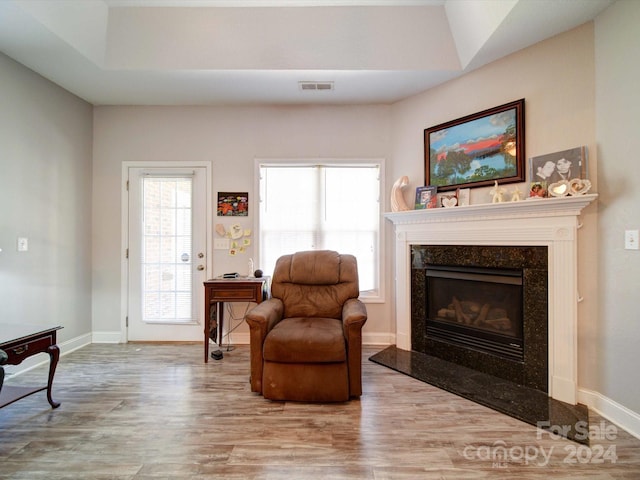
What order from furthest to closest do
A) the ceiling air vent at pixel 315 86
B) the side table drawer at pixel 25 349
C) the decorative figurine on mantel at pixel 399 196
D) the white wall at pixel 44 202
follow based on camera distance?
the decorative figurine on mantel at pixel 399 196 < the ceiling air vent at pixel 315 86 < the white wall at pixel 44 202 < the side table drawer at pixel 25 349

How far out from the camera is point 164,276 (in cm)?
313

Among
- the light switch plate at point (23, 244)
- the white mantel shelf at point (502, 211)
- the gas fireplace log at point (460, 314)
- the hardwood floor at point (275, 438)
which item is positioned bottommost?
the hardwood floor at point (275, 438)

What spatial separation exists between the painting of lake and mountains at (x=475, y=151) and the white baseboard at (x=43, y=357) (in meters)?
4.05

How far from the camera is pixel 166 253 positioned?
10.3 ft

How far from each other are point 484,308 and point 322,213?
6.04ft

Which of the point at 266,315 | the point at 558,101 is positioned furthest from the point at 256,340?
the point at 558,101

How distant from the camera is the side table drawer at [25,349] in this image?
1.62 meters

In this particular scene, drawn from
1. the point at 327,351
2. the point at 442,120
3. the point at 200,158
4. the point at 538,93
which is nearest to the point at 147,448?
the point at 327,351

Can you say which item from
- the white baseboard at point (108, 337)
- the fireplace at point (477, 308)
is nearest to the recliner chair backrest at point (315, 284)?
the fireplace at point (477, 308)

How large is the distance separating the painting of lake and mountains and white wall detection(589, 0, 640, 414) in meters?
0.53

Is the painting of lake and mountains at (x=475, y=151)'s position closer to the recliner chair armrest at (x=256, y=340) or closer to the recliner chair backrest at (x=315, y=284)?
the recliner chair backrest at (x=315, y=284)

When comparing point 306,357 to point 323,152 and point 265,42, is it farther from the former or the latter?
point 265,42

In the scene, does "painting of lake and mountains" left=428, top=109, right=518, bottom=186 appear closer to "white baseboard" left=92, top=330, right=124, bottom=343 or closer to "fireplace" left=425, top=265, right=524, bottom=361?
"fireplace" left=425, top=265, right=524, bottom=361

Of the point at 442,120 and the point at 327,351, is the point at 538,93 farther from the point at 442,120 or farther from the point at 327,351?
the point at 327,351
